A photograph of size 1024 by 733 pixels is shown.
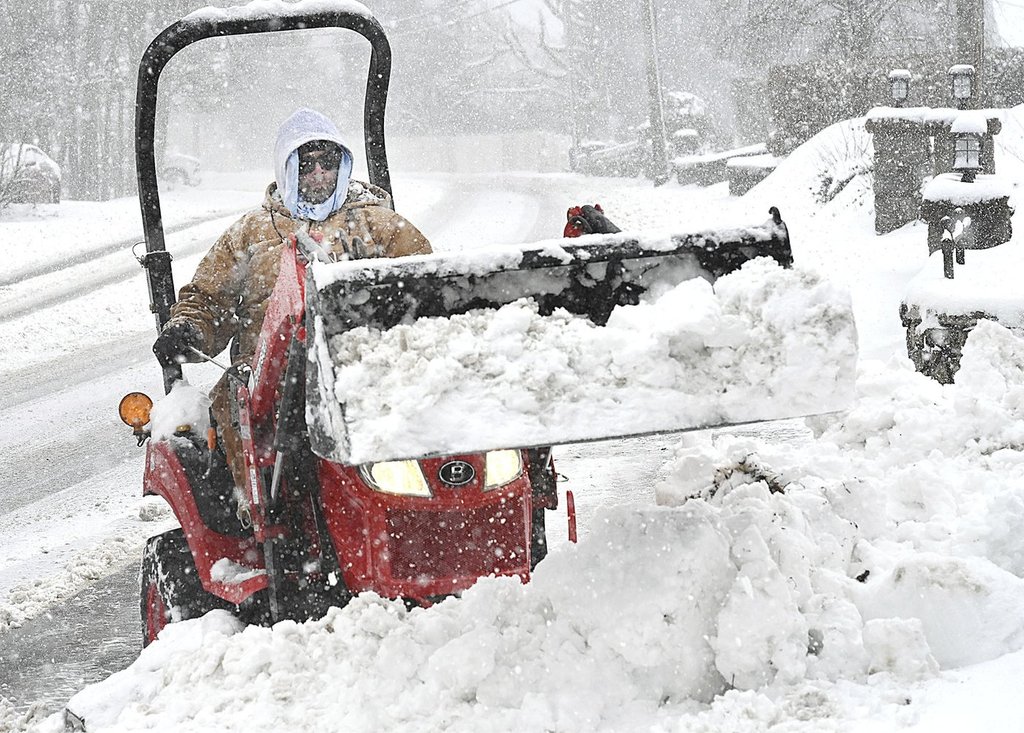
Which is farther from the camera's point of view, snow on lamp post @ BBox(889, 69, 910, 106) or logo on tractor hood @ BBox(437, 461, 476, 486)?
snow on lamp post @ BBox(889, 69, 910, 106)

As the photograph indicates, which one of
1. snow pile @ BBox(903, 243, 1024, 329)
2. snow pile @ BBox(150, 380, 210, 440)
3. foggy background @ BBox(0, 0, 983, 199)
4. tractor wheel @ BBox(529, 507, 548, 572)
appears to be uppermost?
foggy background @ BBox(0, 0, 983, 199)

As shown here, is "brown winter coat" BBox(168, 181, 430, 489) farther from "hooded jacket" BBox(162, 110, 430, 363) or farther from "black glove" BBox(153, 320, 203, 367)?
"black glove" BBox(153, 320, 203, 367)

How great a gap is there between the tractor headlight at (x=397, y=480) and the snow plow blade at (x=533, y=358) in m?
0.45

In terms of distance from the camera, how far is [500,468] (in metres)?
3.38

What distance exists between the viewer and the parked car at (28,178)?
24.0 meters

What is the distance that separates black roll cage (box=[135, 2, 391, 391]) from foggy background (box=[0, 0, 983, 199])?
86.4 ft

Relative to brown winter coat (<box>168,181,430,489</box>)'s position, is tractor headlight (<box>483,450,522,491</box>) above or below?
below

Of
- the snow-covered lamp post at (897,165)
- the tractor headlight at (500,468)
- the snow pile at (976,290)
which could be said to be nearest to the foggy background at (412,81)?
the snow-covered lamp post at (897,165)

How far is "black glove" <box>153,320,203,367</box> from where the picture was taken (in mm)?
3686

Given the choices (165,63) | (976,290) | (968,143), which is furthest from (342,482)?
(968,143)

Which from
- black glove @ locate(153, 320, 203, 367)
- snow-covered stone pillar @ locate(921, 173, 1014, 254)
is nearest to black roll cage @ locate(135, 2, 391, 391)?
black glove @ locate(153, 320, 203, 367)

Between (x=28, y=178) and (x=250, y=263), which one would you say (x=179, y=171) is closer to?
(x=28, y=178)

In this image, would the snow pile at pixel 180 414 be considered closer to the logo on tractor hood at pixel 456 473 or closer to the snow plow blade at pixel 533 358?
the logo on tractor hood at pixel 456 473

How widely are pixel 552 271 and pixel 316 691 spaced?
118 cm
